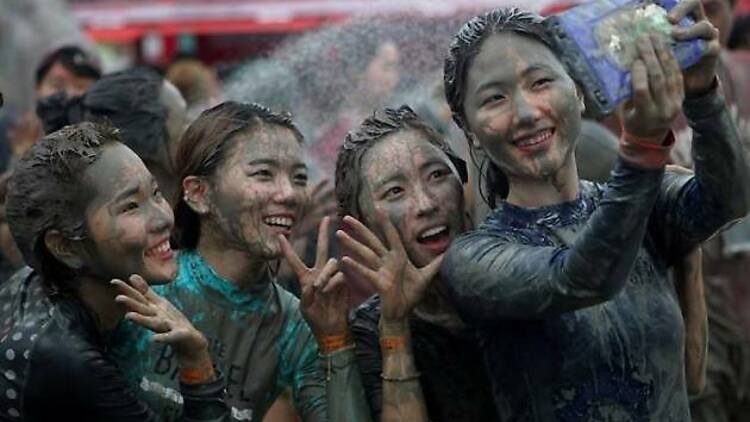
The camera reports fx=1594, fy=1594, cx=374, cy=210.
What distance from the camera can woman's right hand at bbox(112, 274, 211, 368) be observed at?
3488 mm

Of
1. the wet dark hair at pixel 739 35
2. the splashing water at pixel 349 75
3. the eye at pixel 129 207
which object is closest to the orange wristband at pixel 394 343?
the eye at pixel 129 207

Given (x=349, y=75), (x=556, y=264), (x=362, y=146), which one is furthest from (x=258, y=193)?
(x=349, y=75)

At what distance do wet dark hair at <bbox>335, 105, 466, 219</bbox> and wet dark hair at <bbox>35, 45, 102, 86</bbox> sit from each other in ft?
12.1

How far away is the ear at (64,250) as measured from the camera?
12.2ft

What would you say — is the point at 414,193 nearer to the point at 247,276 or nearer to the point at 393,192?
the point at 393,192

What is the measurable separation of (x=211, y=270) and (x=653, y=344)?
3.84 feet

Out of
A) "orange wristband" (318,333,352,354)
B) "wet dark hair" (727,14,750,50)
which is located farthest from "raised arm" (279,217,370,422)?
"wet dark hair" (727,14,750,50)

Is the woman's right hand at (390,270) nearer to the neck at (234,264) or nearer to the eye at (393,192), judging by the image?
the eye at (393,192)

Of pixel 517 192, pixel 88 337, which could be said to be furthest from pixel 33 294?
pixel 517 192

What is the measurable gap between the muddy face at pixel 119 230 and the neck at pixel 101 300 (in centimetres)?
3

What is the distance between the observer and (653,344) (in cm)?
330

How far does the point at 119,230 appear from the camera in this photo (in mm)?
3711

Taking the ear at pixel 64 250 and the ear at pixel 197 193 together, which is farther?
the ear at pixel 197 193

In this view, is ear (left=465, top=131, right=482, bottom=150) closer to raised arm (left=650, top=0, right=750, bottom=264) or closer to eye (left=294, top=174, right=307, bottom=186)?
raised arm (left=650, top=0, right=750, bottom=264)
